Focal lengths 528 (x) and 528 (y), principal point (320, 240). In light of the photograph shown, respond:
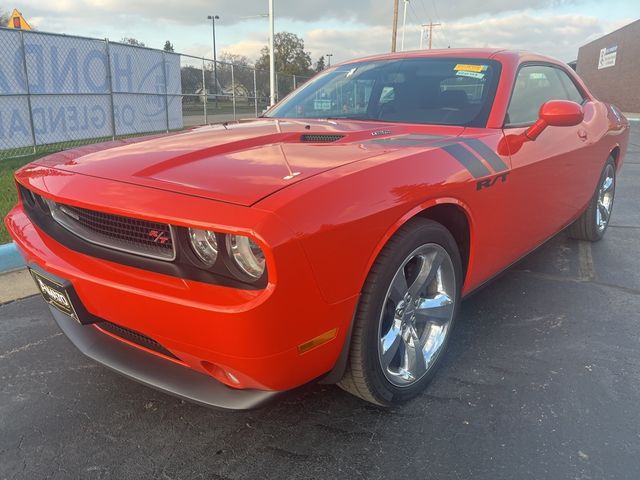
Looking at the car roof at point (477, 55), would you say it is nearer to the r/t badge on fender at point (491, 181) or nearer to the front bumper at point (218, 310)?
the r/t badge on fender at point (491, 181)

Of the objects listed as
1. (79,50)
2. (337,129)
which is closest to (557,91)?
(337,129)

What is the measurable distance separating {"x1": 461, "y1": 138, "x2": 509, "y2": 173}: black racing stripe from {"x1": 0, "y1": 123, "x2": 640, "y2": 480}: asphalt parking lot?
934 mm

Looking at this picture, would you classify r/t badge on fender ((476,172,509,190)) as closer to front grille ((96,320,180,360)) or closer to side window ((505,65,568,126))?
side window ((505,65,568,126))

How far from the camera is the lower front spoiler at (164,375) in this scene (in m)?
1.73

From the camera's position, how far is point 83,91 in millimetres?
10539

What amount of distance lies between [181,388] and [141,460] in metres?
0.39

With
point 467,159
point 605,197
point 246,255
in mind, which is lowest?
point 605,197

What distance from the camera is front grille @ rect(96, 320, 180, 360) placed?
6.09 ft

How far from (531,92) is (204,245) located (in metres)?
2.52

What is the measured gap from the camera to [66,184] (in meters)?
1.98

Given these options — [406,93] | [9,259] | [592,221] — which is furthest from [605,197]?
[9,259]

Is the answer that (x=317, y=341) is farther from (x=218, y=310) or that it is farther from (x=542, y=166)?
(x=542, y=166)

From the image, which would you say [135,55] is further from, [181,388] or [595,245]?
[181,388]

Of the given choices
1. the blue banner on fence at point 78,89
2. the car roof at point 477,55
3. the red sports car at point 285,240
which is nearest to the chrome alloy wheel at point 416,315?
the red sports car at point 285,240
